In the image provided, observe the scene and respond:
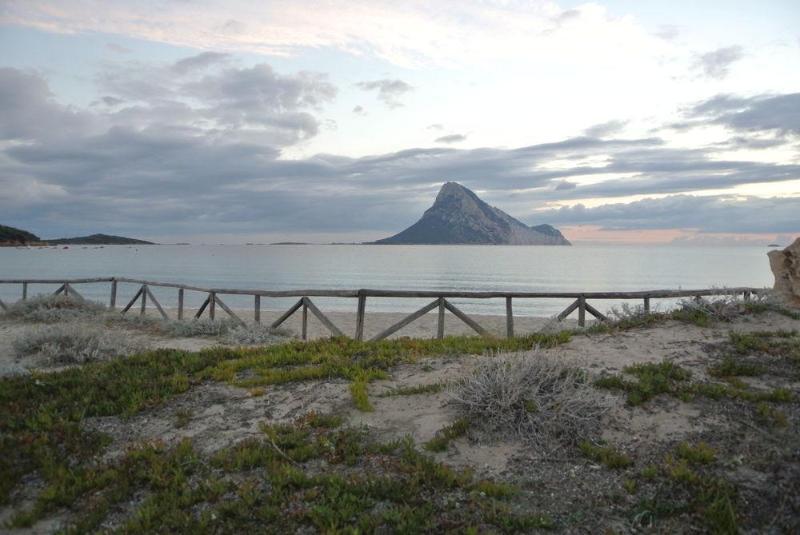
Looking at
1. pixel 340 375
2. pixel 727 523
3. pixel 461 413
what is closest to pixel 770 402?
pixel 727 523

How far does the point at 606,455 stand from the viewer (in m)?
5.34

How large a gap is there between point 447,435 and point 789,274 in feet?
30.4

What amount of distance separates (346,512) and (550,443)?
7.94ft

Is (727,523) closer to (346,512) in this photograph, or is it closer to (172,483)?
(346,512)

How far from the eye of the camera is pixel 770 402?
20.2 ft

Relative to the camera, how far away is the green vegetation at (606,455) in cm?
520

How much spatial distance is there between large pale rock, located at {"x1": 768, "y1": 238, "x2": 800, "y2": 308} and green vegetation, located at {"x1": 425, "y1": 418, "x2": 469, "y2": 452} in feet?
28.1

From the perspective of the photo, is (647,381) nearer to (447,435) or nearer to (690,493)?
(690,493)

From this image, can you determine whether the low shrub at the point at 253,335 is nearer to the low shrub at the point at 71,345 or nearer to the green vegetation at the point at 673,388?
the low shrub at the point at 71,345

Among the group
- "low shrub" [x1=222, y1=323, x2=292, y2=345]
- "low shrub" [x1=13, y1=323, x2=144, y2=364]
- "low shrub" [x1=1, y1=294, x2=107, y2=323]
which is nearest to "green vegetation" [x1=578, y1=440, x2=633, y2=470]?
"low shrub" [x1=13, y1=323, x2=144, y2=364]

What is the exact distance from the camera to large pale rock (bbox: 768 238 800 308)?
1068 centimetres

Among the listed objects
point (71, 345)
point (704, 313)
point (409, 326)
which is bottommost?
point (409, 326)

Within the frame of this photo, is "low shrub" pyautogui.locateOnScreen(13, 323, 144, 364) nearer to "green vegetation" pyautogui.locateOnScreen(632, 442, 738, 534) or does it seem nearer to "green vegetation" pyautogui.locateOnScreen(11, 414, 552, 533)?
"green vegetation" pyautogui.locateOnScreen(11, 414, 552, 533)

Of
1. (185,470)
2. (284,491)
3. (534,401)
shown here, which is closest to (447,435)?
(534,401)
